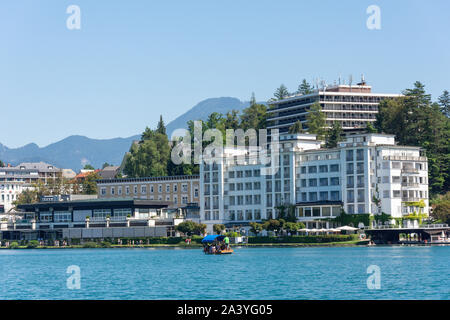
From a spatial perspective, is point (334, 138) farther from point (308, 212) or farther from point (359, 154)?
point (359, 154)

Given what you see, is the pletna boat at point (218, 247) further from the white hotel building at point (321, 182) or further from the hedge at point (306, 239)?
the white hotel building at point (321, 182)

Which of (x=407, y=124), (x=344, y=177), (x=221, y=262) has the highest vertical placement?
(x=407, y=124)

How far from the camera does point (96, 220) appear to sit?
573ft

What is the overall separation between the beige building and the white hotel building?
19118mm

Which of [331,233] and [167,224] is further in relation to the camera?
[167,224]

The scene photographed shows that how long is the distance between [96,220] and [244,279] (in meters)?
107

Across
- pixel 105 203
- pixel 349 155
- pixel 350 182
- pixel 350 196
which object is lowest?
pixel 105 203

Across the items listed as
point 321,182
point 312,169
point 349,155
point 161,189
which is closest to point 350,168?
point 349,155

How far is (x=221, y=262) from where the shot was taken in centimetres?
9962
